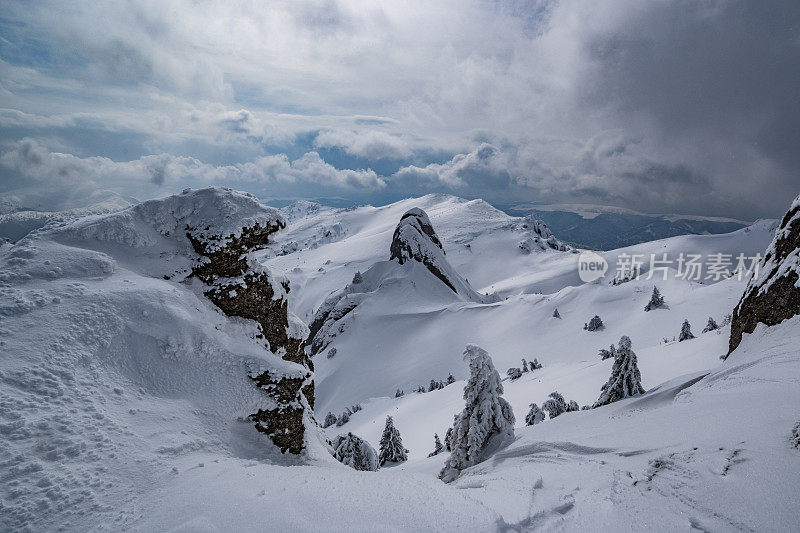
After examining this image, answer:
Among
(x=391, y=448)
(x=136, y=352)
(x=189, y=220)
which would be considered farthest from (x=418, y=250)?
(x=136, y=352)

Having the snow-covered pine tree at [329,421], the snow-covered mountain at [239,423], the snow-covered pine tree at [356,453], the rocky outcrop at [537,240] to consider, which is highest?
the rocky outcrop at [537,240]

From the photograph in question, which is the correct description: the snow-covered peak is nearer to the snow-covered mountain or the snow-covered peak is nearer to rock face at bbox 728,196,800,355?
the snow-covered mountain

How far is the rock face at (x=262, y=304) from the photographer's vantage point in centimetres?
1030

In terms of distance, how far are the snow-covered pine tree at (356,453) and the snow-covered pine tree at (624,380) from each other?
41.7 feet

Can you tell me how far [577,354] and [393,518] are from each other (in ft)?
134

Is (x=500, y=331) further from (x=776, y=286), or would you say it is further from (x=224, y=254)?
(x=224, y=254)

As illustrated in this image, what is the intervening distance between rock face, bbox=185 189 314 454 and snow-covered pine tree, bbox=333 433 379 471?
25.2 ft

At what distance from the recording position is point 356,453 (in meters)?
19.9

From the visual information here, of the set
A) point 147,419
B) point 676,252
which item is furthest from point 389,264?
point 676,252

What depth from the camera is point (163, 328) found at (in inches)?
360

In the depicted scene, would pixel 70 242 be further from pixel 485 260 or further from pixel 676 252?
pixel 676 252

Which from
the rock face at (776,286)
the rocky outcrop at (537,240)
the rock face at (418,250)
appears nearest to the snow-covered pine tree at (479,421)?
the rock face at (776,286)

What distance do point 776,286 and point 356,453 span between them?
20407 mm

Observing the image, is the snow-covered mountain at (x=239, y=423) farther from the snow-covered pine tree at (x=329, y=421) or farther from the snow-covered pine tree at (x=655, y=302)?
the snow-covered pine tree at (x=655, y=302)
